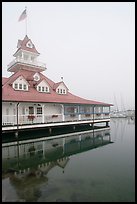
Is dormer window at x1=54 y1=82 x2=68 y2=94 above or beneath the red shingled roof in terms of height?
above

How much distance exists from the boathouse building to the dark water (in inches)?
215

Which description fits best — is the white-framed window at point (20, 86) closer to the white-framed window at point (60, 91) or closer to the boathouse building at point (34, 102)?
the boathouse building at point (34, 102)

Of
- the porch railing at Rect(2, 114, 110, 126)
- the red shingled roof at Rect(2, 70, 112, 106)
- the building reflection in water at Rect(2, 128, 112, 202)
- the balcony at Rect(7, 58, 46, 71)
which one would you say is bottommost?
the building reflection in water at Rect(2, 128, 112, 202)

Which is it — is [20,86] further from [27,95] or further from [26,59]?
[26,59]

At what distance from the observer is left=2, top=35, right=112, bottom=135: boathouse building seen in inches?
632

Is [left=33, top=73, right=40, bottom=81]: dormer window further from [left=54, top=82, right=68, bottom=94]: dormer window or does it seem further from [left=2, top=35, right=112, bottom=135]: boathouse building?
[left=54, top=82, right=68, bottom=94]: dormer window

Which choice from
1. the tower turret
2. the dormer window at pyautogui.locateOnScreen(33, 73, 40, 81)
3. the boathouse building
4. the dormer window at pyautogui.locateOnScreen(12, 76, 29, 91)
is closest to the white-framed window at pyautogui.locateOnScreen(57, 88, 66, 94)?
the boathouse building

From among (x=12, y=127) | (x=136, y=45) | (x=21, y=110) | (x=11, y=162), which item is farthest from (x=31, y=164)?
Result: (x=21, y=110)

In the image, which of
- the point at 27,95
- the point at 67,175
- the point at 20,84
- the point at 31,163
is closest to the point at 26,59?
the point at 20,84

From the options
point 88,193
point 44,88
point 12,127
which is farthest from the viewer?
point 44,88

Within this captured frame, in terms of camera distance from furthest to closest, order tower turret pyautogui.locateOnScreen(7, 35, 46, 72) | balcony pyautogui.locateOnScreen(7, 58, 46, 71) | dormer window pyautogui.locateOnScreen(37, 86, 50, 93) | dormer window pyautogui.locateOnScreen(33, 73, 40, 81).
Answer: tower turret pyautogui.locateOnScreen(7, 35, 46, 72), balcony pyautogui.locateOnScreen(7, 58, 46, 71), dormer window pyautogui.locateOnScreen(33, 73, 40, 81), dormer window pyautogui.locateOnScreen(37, 86, 50, 93)

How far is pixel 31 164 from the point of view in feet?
27.9

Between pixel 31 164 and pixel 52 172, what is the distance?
1748 mm

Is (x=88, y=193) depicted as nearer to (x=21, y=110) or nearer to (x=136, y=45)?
(x=136, y=45)
